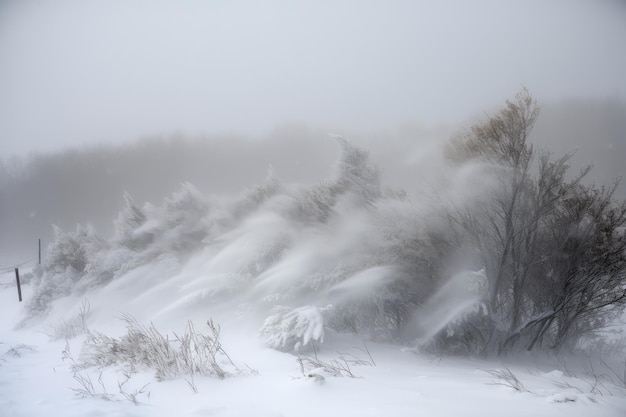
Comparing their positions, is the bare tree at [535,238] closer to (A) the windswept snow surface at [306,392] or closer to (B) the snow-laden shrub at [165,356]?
(A) the windswept snow surface at [306,392]

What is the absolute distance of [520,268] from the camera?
909 centimetres

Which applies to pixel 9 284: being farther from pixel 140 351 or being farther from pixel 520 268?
pixel 520 268

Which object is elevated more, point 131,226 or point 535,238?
point 131,226

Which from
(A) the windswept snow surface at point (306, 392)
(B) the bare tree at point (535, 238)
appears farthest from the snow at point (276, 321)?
(B) the bare tree at point (535, 238)

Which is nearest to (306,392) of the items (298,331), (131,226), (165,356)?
(165,356)

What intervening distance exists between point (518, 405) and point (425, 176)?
7741 mm

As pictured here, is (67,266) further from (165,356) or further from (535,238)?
(535,238)

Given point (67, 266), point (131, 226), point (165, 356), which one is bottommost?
point (165, 356)

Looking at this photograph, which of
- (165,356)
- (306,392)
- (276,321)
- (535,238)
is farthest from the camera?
(535,238)

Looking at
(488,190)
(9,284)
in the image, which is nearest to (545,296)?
(488,190)

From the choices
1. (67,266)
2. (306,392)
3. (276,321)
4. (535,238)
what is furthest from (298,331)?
(67,266)

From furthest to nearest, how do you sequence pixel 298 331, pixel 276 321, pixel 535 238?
1. pixel 535 238
2. pixel 276 321
3. pixel 298 331

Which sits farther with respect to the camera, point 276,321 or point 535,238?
point 535,238

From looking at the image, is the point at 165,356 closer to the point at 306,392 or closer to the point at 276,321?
the point at 306,392
